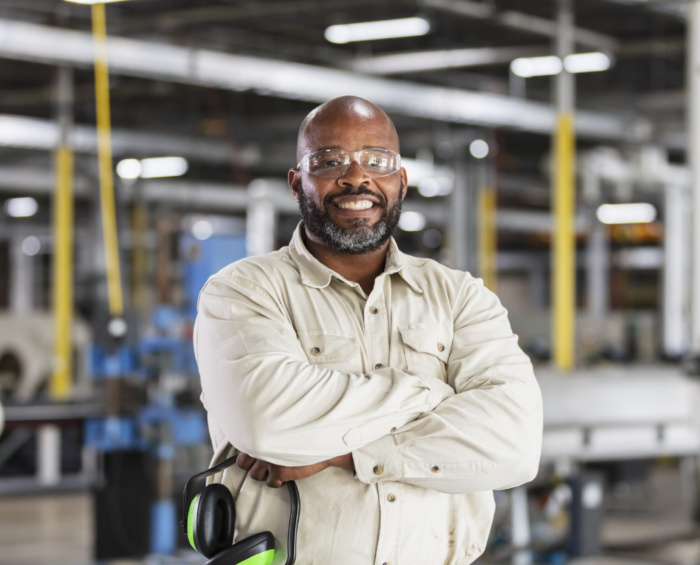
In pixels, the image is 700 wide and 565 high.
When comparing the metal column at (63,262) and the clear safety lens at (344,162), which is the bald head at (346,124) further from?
the metal column at (63,262)

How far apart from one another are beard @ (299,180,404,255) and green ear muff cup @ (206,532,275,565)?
567 mm

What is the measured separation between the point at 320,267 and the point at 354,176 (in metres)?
0.19

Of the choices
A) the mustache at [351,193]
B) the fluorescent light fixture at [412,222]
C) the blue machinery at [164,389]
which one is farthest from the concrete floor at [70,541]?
the fluorescent light fixture at [412,222]

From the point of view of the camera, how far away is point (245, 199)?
13680mm

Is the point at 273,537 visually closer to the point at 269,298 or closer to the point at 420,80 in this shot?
the point at 269,298

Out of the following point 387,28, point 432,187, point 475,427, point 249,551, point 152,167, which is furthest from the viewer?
point 432,187

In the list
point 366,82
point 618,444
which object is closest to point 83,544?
point 618,444

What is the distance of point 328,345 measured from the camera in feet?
5.99

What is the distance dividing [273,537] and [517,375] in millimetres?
565

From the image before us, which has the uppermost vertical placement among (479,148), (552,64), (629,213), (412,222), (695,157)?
(552,64)

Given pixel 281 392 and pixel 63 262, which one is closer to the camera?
pixel 281 392

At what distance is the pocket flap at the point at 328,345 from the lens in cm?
182

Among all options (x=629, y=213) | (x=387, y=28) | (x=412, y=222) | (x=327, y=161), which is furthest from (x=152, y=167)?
(x=327, y=161)

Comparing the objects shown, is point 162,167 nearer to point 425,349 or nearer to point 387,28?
point 387,28
